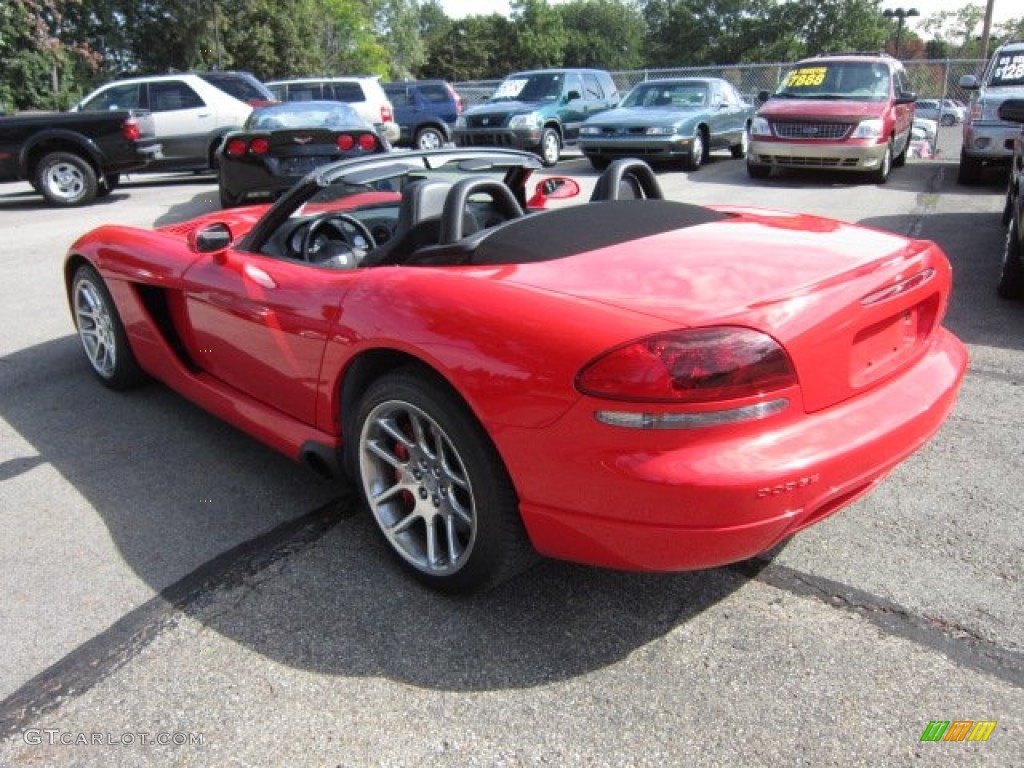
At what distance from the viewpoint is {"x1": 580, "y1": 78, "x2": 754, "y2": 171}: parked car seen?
13078 millimetres

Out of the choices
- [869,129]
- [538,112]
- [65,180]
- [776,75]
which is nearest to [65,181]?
[65,180]

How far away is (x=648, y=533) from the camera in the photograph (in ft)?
6.57

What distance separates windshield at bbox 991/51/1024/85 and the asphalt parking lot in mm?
9088

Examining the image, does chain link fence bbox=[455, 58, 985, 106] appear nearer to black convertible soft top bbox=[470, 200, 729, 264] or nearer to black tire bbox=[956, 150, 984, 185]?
black tire bbox=[956, 150, 984, 185]

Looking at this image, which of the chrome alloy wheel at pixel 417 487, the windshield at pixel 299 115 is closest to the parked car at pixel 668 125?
the windshield at pixel 299 115

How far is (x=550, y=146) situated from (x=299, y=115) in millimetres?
5926

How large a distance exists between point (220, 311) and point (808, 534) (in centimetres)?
238

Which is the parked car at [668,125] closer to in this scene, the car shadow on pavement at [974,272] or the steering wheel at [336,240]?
the car shadow on pavement at [974,272]

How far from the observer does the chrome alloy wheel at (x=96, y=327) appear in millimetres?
4199

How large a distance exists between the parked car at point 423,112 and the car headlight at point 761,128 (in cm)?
926

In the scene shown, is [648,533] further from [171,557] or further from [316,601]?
[171,557]

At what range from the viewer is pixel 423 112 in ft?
63.5

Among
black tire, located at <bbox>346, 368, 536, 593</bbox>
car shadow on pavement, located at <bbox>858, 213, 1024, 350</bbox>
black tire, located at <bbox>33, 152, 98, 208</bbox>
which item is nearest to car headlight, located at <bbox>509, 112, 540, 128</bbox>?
black tire, located at <bbox>33, 152, 98, 208</bbox>

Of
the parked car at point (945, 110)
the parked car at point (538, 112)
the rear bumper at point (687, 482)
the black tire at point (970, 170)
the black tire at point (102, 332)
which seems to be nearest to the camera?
the rear bumper at point (687, 482)
